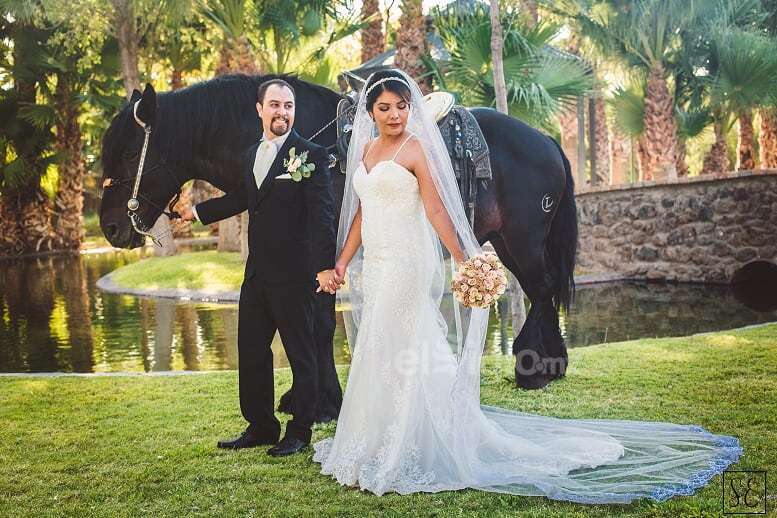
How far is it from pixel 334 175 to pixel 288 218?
89 cm

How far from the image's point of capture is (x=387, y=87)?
12.2 ft

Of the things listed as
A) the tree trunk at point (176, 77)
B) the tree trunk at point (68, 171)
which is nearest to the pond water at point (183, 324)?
the tree trunk at point (176, 77)

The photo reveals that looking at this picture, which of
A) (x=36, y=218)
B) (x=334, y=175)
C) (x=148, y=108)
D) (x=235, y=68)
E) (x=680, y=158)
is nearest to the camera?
(x=148, y=108)

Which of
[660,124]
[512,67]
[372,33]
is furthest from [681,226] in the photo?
[372,33]

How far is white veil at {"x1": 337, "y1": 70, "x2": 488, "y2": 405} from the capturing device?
3875 mm

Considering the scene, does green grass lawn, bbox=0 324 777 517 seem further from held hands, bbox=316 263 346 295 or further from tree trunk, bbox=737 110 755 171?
tree trunk, bbox=737 110 755 171

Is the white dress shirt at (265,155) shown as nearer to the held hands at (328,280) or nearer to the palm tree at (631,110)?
the held hands at (328,280)

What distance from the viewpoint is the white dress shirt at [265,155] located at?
13.5 feet

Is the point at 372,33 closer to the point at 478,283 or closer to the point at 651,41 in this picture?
the point at 651,41

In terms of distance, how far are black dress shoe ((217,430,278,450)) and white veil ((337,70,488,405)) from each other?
712 mm

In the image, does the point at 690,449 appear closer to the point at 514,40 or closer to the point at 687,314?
the point at 687,314

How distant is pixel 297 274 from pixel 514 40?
8299mm

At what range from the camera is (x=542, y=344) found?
5734 mm

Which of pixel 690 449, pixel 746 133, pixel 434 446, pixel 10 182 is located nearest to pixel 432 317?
pixel 434 446
